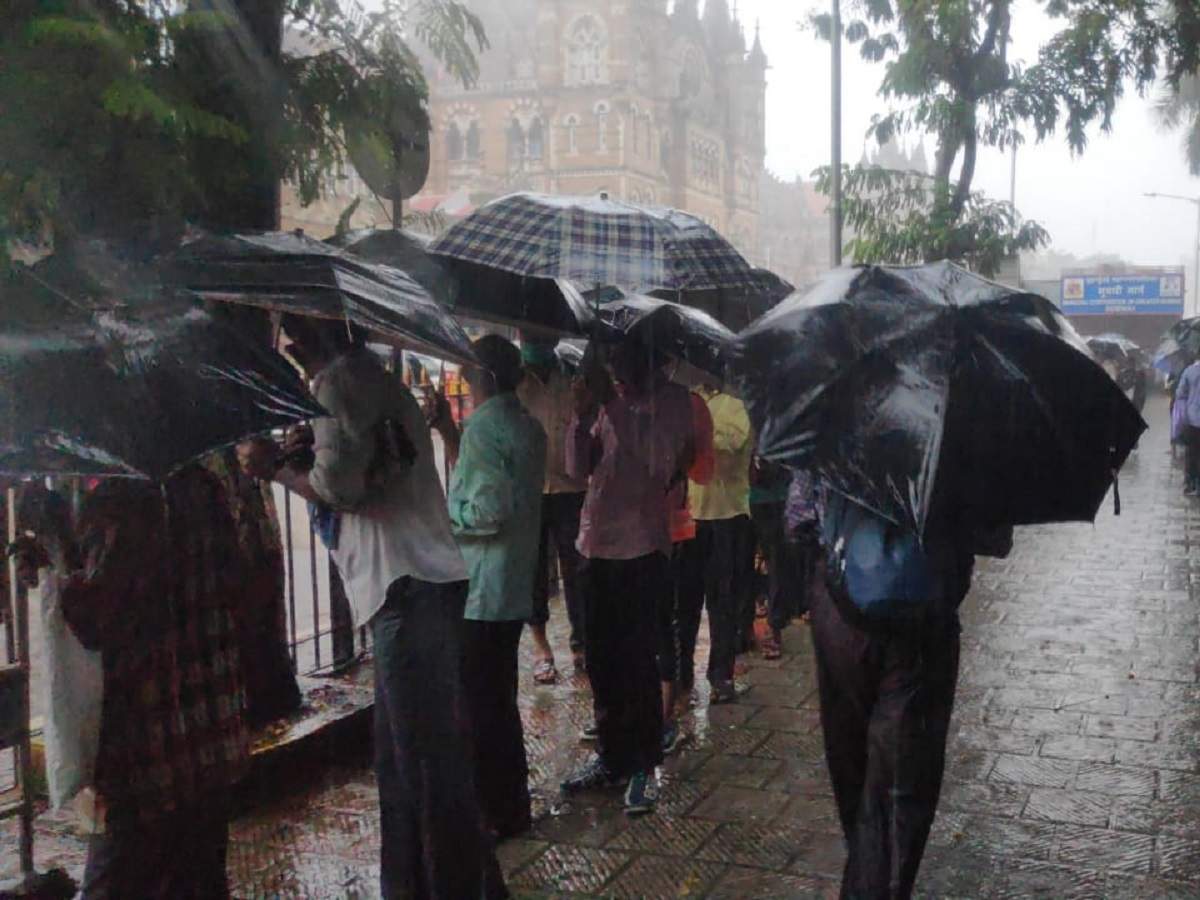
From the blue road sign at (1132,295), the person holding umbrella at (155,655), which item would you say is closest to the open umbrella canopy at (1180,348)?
the person holding umbrella at (155,655)

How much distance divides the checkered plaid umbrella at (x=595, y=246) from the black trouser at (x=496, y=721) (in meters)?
1.39

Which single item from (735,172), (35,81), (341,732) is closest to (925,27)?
(341,732)

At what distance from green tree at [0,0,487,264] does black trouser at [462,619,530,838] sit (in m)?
1.83

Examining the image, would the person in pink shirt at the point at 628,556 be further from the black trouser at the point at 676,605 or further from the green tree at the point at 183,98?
the green tree at the point at 183,98

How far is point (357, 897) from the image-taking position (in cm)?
415

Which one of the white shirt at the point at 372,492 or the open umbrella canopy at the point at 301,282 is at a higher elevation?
the open umbrella canopy at the point at 301,282

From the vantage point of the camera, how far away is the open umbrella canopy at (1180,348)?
1830 centimetres

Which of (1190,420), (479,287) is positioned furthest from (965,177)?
(479,287)

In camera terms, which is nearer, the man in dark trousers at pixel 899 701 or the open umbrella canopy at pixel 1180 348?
the man in dark trousers at pixel 899 701

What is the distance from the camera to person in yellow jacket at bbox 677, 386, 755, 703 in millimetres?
6230

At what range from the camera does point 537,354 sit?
21.7 ft

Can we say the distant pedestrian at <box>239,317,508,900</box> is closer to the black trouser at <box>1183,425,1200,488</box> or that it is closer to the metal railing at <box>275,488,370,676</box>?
the metal railing at <box>275,488,370,676</box>

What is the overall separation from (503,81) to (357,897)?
53.5 metres

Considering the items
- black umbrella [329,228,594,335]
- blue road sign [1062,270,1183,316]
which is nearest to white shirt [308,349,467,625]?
black umbrella [329,228,594,335]
